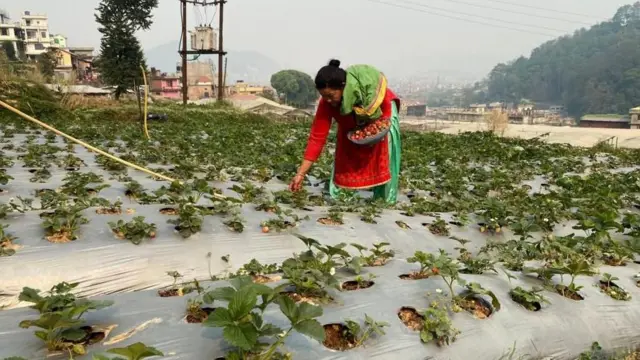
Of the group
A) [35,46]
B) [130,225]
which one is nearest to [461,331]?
[130,225]

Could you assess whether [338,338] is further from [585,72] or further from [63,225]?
[585,72]

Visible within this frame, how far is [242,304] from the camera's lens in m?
1.45

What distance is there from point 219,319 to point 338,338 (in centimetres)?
53

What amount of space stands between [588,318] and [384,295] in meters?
0.96

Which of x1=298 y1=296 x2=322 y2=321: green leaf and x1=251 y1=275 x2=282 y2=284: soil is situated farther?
x1=251 y1=275 x2=282 y2=284: soil

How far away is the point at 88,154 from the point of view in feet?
21.2

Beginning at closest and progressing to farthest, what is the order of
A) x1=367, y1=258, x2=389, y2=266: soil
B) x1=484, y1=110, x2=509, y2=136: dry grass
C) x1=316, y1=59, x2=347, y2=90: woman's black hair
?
x1=367, y1=258, x2=389, y2=266: soil
x1=316, y1=59, x2=347, y2=90: woman's black hair
x1=484, y1=110, x2=509, y2=136: dry grass

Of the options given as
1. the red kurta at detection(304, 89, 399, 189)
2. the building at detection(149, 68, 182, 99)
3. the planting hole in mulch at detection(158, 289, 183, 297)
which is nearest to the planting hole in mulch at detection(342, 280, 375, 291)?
the planting hole in mulch at detection(158, 289, 183, 297)

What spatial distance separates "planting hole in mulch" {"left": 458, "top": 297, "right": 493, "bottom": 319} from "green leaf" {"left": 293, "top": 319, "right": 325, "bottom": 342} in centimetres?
83

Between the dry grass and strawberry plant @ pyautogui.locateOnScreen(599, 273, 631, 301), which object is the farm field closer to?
strawberry plant @ pyautogui.locateOnScreen(599, 273, 631, 301)

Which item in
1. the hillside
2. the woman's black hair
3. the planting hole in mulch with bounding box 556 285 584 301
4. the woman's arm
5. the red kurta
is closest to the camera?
the planting hole in mulch with bounding box 556 285 584 301

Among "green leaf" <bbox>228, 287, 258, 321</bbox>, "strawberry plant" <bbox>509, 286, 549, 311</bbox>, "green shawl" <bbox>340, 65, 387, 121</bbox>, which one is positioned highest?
"green shawl" <bbox>340, 65, 387, 121</bbox>

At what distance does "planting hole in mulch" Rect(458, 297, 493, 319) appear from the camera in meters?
2.03

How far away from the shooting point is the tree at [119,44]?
25250 mm
